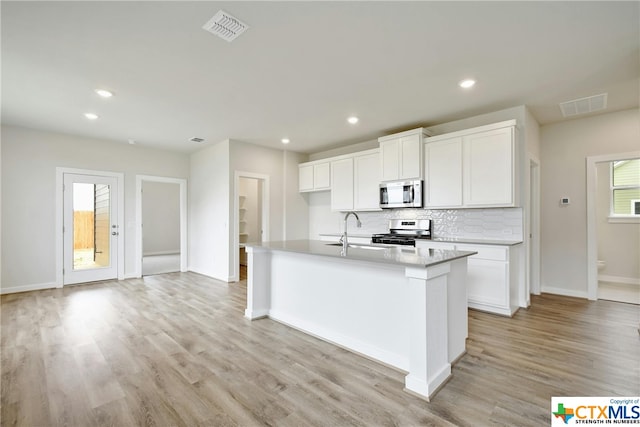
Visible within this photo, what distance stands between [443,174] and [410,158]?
556 millimetres

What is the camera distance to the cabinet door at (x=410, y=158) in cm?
443

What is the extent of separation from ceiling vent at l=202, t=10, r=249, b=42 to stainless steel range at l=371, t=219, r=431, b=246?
3.46 metres

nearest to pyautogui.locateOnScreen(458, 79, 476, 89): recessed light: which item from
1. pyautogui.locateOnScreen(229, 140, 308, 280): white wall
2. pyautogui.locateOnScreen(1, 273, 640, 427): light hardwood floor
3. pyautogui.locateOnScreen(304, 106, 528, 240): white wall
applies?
pyautogui.locateOnScreen(304, 106, 528, 240): white wall

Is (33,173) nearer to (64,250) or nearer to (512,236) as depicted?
(64,250)

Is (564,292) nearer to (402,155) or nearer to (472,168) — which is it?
(472,168)

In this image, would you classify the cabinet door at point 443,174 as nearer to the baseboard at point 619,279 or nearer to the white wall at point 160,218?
the baseboard at point 619,279

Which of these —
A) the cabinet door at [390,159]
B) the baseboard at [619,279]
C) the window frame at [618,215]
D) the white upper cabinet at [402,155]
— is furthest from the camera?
the window frame at [618,215]

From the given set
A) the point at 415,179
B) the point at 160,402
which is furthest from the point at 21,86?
the point at 415,179

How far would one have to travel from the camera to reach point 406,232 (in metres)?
4.96

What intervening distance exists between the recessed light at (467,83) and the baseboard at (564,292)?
3427 millimetres

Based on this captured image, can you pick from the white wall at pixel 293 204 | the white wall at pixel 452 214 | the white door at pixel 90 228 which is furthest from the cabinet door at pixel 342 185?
the white door at pixel 90 228

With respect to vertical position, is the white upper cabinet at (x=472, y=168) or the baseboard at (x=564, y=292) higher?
the white upper cabinet at (x=472, y=168)

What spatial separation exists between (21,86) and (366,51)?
3.81m

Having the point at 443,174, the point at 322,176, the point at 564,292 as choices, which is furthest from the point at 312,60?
the point at 564,292
